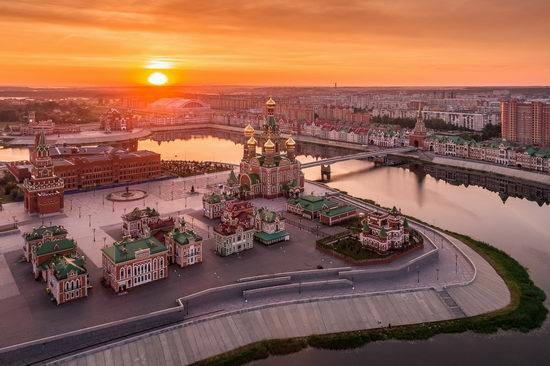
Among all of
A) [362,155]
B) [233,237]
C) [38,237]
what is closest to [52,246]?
[38,237]

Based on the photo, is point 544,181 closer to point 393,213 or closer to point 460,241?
point 460,241

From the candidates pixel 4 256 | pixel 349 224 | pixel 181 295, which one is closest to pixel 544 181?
pixel 349 224

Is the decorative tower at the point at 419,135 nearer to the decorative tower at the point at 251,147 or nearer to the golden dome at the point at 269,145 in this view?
the decorative tower at the point at 251,147

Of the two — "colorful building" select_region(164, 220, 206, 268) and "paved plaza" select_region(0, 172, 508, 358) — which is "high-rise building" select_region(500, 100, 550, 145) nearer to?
"paved plaza" select_region(0, 172, 508, 358)

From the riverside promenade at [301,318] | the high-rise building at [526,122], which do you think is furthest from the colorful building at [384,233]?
the high-rise building at [526,122]

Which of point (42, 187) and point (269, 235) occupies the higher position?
point (42, 187)

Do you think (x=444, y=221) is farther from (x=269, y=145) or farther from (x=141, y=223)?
(x=141, y=223)

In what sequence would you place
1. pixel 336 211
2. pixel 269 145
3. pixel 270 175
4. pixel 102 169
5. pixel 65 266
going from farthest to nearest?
pixel 102 169 → pixel 269 145 → pixel 270 175 → pixel 336 211 → pixel 65 266
